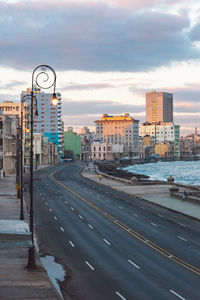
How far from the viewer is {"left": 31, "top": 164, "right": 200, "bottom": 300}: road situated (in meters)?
21.0

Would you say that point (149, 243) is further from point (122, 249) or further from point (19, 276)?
point (19, 276)

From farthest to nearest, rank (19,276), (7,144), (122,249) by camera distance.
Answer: (7,144), (122,249), (19,276)

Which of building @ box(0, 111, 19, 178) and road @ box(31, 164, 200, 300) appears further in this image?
building @ box(0, 111, 19, 178)

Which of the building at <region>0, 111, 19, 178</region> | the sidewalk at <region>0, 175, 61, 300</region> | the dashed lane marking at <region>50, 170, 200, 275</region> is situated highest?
the building at <region>0, 111, 19, 178</region>

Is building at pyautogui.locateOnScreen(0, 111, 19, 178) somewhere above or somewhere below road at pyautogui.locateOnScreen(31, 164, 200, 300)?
above

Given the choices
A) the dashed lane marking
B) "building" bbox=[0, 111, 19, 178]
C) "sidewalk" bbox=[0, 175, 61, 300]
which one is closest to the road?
the dashed lane marking

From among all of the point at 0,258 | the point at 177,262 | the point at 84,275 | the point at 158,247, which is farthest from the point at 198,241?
the point at 0,258

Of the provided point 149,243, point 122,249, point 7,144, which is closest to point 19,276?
point 122,249

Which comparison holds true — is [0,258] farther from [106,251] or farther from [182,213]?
[182,213]

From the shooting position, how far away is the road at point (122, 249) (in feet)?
68.8

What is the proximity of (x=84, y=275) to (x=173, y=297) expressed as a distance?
544 centimetres

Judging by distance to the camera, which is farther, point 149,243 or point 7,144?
point 7,144

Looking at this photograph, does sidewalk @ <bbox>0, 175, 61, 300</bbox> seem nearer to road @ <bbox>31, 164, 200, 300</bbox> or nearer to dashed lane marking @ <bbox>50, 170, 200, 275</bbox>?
road @ <bbox>31, 164, 200, 300</bbox>

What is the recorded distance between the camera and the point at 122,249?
29328 millimetres
